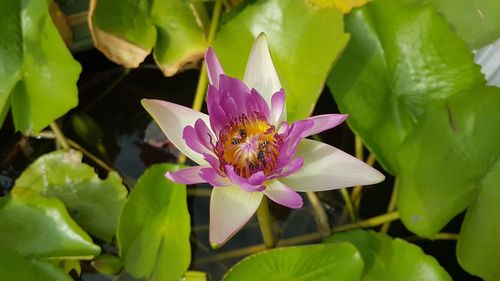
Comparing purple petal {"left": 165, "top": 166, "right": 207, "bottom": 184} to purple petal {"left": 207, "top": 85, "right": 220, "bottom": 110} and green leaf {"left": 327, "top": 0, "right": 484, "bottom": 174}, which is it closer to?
purple petal {"left": 207, "top": 85, "right": 220, "bottom": 110}

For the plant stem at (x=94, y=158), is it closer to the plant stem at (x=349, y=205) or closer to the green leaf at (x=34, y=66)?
the green leaf at (x=34, y=66)

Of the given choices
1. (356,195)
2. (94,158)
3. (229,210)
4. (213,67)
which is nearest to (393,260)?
(356,195)

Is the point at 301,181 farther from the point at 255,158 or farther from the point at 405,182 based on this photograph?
the point at 405,182

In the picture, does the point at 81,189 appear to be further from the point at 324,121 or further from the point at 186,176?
the point at 324,121

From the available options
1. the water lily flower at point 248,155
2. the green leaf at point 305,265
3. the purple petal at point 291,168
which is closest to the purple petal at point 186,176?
the water lily flower at point 248,155

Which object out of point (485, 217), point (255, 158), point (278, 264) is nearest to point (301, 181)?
point (255, 158)

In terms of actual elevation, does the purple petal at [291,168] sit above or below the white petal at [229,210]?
above
